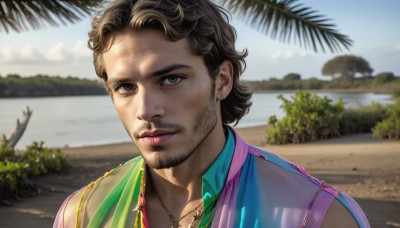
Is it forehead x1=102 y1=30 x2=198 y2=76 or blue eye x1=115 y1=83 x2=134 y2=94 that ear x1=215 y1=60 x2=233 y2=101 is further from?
blue eye x1=115 y1=83 x2=134 y2=94

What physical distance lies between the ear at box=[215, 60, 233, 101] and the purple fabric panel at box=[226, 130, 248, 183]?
20cm

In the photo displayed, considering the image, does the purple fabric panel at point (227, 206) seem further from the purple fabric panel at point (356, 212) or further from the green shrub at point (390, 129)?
the green shrub at point (390, 129)

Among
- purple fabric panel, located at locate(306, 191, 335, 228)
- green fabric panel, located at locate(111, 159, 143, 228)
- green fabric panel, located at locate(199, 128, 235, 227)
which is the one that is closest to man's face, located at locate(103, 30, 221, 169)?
green fabric panel, located at locate(199, 128, 235, 227)

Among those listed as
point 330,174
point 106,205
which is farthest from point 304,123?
point 106,205

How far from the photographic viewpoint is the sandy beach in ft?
18.3

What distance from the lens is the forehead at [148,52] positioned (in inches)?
74.9

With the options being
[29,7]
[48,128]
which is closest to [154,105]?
[29,7]

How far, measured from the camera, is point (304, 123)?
1191 centimetres

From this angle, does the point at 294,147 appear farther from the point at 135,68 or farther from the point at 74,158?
the point at 135,68

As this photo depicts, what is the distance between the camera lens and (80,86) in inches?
1796

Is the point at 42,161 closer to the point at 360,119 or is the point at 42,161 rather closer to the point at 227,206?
the point at 227,206

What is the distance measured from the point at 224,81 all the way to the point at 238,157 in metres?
0.38

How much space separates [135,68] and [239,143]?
507 mm

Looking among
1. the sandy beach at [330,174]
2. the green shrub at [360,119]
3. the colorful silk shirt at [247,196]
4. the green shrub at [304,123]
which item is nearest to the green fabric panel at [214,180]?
the colorful silk shirt at [247,196]
